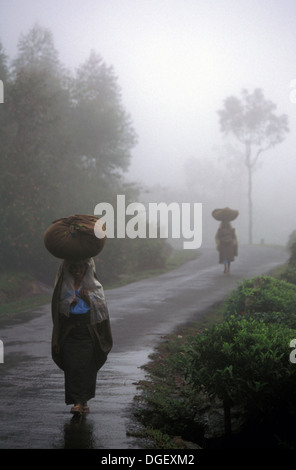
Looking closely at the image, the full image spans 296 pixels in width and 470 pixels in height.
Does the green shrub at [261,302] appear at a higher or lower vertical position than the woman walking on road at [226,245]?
lower

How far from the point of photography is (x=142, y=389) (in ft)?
23.8

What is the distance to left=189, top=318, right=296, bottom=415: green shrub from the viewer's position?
5207mm

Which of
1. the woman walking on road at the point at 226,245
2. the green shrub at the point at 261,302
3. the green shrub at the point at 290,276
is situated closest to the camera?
the green shrub at the point at 261,302

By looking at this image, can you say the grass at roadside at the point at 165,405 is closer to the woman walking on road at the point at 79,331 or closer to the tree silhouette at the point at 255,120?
the woman walking on road at the point at 79,331

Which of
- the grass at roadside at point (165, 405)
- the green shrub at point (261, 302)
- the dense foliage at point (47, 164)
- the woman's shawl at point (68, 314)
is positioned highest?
the dense foliage at point (47, 164)

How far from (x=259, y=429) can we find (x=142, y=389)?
2135mm

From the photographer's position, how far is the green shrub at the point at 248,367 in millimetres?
5207

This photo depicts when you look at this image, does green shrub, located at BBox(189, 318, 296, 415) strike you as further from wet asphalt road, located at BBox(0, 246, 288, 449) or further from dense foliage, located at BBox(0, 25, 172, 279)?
dense foliage, located at BBox(0, 25, 172, 279)

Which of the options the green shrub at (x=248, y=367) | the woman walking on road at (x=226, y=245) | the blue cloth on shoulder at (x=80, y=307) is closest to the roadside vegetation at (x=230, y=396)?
the green shrub at (x=248, y=367)

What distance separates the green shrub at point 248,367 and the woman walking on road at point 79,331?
1.11m

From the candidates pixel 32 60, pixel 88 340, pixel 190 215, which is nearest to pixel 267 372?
pixel 88 340

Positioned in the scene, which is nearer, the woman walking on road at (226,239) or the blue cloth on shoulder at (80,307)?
the blue cloth on shoulder at (80,307)
